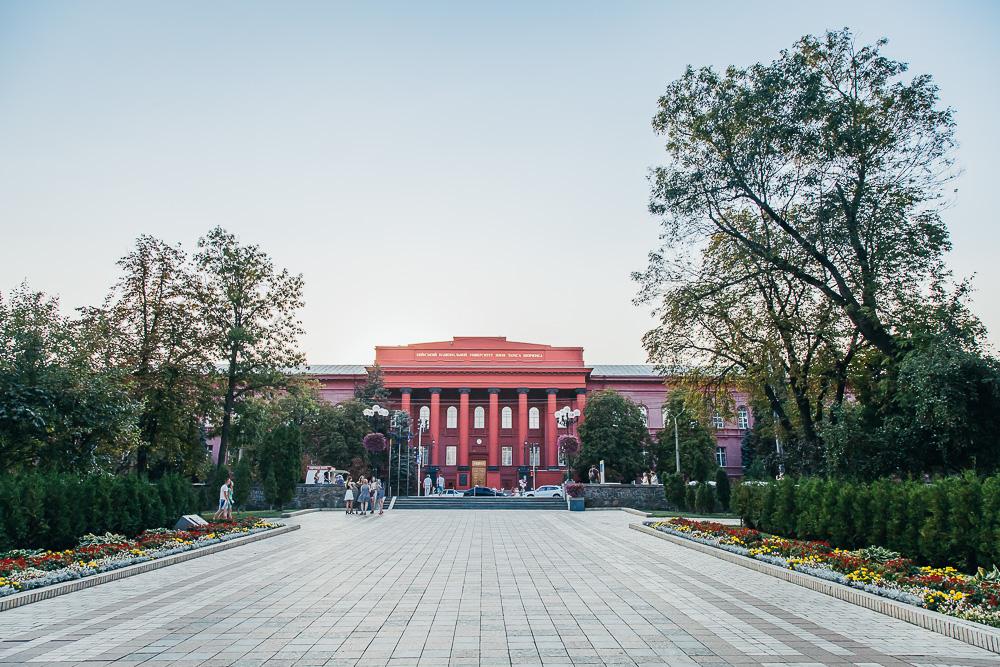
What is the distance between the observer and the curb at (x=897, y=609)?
7.26 meters

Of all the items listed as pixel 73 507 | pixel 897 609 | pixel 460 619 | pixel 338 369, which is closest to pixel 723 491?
pixel 897 609

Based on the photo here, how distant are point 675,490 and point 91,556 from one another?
96.1ft

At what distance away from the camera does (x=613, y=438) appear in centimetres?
5388

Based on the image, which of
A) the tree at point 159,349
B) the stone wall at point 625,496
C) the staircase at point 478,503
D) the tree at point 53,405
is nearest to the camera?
the tree at point 53,405

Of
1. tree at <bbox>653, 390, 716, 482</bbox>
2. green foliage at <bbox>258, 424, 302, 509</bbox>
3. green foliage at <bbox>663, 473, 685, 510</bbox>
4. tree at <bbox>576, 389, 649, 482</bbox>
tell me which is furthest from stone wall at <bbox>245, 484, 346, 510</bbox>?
tree at <bbox>653, 390, 716, 482</bbox>

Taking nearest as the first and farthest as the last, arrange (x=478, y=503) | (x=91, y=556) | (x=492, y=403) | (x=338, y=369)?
(x=91, y=556) → (x=478, y=503) → (x=492, y=403) → (x=338, y=369)

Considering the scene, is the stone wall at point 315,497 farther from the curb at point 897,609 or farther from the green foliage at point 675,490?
the curb at point 897,609

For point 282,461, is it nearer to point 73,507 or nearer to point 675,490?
point 675,490

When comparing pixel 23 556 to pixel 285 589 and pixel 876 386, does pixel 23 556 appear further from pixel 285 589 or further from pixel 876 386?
pixel 876 386

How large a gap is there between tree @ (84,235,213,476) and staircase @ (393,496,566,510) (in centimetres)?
1365

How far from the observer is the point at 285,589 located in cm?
1080

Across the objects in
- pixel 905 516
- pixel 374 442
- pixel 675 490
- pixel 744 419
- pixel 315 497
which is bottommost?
pixel 315 497

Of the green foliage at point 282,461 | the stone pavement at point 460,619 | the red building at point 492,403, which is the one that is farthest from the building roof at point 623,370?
the stone pavement at point 460,619

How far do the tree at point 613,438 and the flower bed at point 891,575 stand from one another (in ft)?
122
